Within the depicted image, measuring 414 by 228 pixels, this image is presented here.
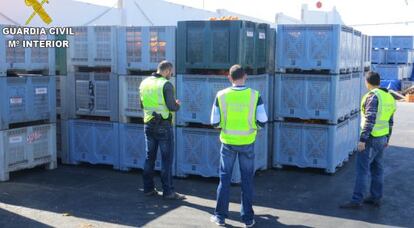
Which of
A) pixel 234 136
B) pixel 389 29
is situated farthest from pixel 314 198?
pixel 389 29

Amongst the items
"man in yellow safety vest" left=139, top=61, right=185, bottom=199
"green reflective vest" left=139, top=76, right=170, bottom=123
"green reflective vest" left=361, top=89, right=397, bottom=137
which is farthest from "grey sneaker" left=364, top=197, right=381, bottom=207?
"green reflective vest" left=139, top=76, right=170, bottom=123

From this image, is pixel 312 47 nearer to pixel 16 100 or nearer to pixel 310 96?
pixel 310 96

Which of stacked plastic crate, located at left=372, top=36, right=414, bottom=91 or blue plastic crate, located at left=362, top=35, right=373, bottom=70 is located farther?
stacked plastic crate, located at left=372, top=36, right=414, bottom=91

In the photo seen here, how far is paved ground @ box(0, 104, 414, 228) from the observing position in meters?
6.99

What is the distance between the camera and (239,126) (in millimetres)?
6641

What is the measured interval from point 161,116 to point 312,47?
3416mm

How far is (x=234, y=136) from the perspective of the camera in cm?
666

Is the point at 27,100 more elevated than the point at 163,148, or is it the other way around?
the point at 27,100

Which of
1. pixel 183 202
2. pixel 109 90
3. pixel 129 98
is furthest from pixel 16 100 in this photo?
pixel 183 202

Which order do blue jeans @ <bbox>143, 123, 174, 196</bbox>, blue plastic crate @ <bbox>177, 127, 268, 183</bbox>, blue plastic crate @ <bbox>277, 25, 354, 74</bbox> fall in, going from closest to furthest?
1. blue jeans @ <bbox>143, 123, 174, 196</bbox>
2. blue plastic crate @ <bbox>177, 127, 268, 183</bbox>
3. blue plastic crate @ <bbox>277, 25, 354, 74</bbox>

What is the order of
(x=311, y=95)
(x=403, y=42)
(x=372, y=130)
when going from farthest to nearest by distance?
(x=403, y=42), (x=311, y=95), (x=372, y=130)

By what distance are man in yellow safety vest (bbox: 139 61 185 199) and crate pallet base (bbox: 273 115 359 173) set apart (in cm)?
281

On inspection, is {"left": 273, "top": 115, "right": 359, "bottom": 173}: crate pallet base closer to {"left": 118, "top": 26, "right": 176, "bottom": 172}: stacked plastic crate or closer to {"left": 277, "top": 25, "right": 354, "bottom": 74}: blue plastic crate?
{"left": 277, "top": 25, "right": 354, "bottom": 74}: blue plastic crate

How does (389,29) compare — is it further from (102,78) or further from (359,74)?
(102,78)
